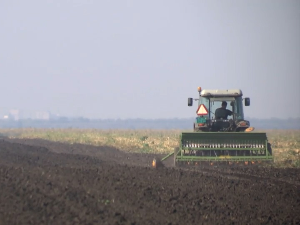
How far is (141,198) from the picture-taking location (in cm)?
1098

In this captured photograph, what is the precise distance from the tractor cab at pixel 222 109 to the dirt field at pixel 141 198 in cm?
409

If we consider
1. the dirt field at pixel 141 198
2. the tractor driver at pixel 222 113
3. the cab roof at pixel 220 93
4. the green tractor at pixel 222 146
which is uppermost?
the cab roof at pixel 220 93

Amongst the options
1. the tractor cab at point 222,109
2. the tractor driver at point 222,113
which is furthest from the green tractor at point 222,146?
the tractor driver at point 222,113

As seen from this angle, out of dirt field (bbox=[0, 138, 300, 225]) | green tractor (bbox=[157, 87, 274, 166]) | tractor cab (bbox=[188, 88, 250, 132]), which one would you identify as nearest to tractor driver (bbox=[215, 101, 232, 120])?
tractor cab (bbox=[188, 88, 250, 132])

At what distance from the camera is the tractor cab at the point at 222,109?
19.2 metres

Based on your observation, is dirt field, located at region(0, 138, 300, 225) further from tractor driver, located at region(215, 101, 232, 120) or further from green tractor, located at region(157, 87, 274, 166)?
tractor driver, located at region(215, 101, 232, 120)

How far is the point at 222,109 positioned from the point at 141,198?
9.05 meters

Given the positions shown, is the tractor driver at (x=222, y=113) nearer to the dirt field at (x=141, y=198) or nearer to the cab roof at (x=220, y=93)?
the cab roof at (x=220, y=93)

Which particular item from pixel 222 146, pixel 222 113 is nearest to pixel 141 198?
pixel 222 146

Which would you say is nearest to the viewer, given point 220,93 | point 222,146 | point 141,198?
point 141,198

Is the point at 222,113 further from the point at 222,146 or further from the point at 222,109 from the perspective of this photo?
the point at 222,146

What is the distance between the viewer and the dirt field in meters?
8.97

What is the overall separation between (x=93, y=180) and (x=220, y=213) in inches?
121

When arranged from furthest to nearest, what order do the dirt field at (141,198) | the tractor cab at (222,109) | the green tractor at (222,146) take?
the tractor cab at (222,109)
the green tractor at (222,146)
the dirt field at (141,198)
